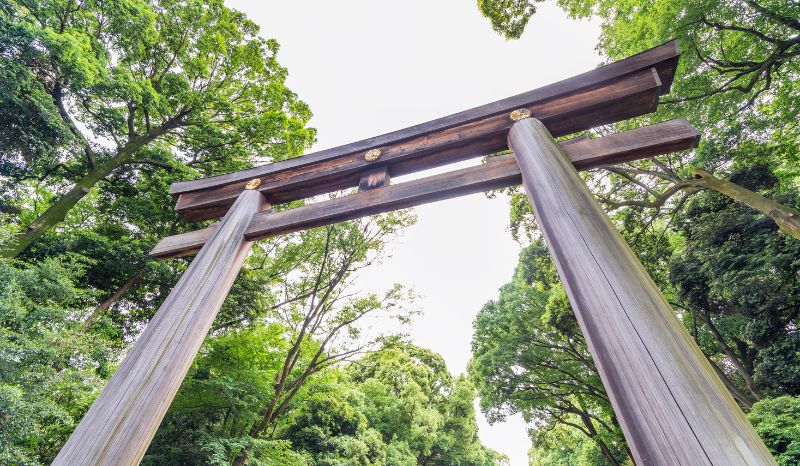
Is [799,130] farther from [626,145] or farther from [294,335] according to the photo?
[294,335]

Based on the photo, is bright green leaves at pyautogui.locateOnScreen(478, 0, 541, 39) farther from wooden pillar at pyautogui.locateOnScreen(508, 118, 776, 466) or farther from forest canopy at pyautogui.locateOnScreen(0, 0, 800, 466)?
wooden pillar at pyautogui.locateOnScreen(508, 118, 776, 466)

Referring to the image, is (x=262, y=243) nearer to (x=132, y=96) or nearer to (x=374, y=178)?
(x=132, y=96)

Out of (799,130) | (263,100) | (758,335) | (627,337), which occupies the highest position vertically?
(263,100)

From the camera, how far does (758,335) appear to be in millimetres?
6789

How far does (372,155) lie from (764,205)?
6754mm

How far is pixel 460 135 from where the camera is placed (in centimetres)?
238

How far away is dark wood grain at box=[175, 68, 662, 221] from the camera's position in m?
2.12

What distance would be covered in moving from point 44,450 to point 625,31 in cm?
1419

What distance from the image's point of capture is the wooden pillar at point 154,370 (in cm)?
140

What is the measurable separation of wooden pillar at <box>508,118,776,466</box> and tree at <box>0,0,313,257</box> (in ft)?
27.9

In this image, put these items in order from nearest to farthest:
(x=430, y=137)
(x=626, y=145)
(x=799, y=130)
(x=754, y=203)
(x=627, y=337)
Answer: (x=627, y=337), (x=626, y=145), (x=430, y=137), (x=754, y=203), (x=799, y=130)

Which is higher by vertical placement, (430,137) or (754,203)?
(754,203)

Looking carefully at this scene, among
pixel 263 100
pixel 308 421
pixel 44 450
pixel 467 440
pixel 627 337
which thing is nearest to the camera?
pixel 627 337

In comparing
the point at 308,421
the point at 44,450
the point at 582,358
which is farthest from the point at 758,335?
the point at 44,450
